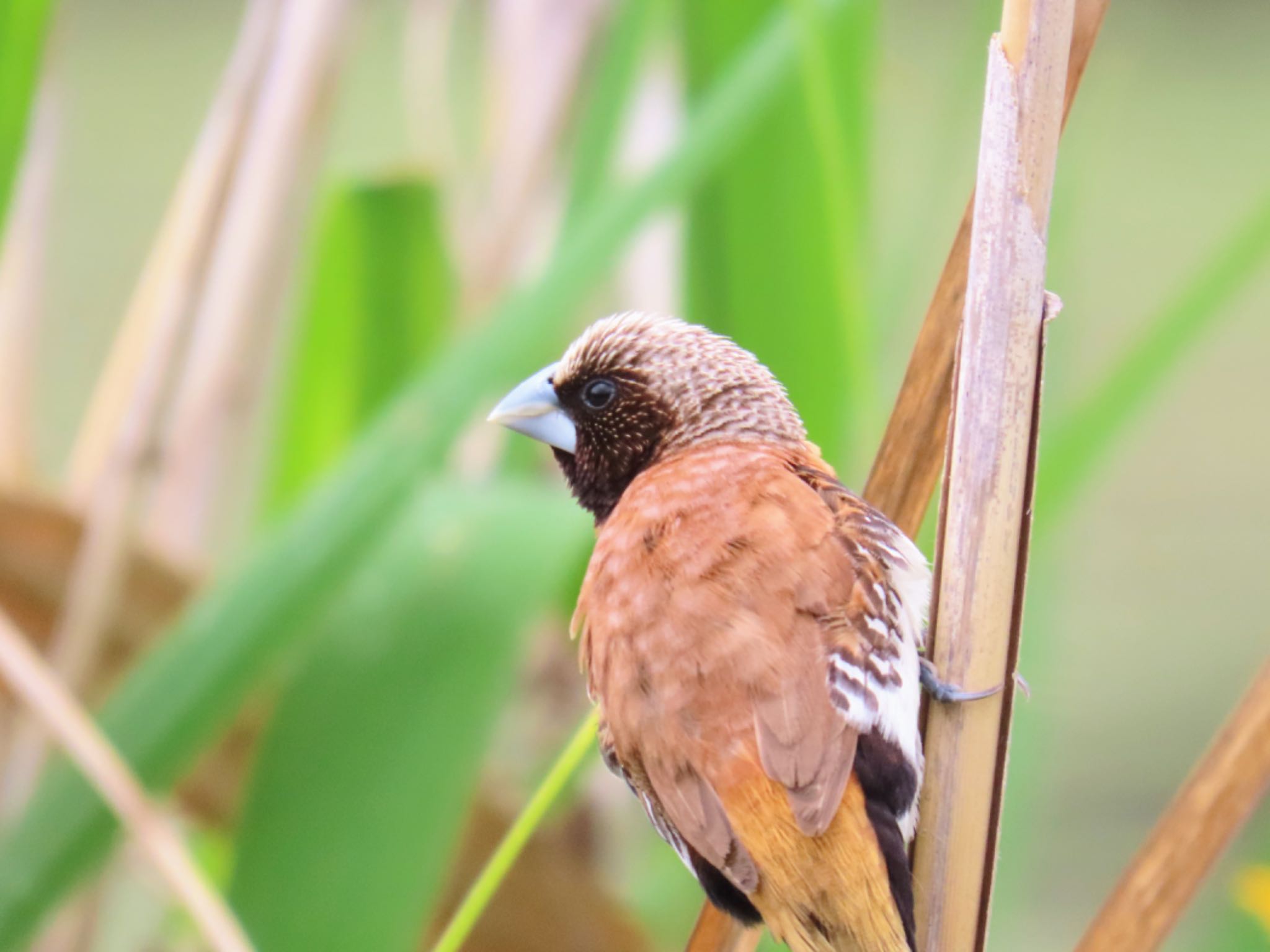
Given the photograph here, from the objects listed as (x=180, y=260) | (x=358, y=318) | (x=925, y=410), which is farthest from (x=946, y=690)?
(x=358, y=318)

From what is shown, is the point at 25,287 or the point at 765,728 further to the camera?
the point at 25,287

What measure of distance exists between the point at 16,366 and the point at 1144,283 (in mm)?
4403

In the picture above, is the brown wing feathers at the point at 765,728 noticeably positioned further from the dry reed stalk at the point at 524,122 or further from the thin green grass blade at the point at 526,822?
the dry reed stalk at the point at 524,122

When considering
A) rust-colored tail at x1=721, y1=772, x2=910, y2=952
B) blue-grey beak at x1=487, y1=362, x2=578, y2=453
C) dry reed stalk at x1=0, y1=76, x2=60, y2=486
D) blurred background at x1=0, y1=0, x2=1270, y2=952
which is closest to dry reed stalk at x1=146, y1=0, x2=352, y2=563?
blurred background at x1=0, y1=0, x2=1270, y2=952

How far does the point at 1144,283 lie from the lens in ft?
16.3

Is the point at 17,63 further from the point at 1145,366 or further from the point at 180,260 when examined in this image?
the point at 1145,366

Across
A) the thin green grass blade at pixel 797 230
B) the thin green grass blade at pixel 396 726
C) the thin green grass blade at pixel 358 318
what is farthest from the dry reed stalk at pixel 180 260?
the thin green grass blade at pixel 797 230

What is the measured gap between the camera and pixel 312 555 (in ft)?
2.85

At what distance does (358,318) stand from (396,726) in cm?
53

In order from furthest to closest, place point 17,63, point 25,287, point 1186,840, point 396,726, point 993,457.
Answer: point 25,287 < point 396,726 < point 17,63 < point 1186,840 < point 993,457

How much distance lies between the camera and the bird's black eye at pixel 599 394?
0.70m

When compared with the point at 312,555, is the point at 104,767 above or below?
below

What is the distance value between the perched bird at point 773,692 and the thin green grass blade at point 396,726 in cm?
35

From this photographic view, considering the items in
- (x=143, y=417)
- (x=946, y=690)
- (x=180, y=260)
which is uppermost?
(x=946, y=690)
